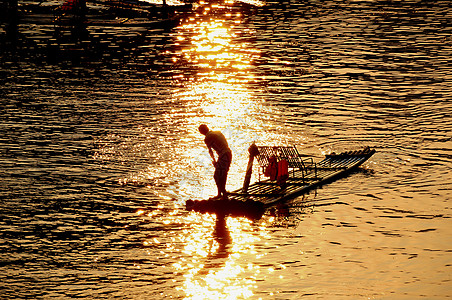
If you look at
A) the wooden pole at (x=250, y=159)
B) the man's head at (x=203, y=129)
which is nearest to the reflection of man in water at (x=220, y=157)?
the man's head at (x=203, y=129)

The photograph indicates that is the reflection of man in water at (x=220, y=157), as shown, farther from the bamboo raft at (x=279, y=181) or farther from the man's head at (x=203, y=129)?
the bamboo raft at (x=279, y=181)

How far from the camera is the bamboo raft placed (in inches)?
995

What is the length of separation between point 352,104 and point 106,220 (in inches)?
813

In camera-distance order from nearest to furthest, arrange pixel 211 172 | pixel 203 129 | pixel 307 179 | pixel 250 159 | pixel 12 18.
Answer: pixel 203 129 < pixel 250 159 < pixel 307 179 < pixel 211 172 < pixel 12 18

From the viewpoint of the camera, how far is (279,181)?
2791cm

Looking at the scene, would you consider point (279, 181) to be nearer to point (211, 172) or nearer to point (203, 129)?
point (211, 172)

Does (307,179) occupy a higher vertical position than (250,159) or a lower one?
lower

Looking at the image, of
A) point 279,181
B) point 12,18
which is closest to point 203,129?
point 279,181

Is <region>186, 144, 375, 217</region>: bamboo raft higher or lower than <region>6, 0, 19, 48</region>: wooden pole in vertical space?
lower

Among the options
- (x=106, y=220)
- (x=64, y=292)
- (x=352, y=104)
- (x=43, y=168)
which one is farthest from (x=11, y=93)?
(x=64, y=292)

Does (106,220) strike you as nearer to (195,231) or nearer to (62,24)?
(195,231)

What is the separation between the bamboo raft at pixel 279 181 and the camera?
25.3m

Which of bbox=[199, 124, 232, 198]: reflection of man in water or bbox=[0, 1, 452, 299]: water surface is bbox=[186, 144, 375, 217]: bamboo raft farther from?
bbox=[199, 124, 232, 198]: reflection of man in water

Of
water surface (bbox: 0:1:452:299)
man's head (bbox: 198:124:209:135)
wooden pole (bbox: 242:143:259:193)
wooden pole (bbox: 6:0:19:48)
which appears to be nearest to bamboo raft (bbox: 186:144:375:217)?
wooden pole (bbox: 242:143:259:193)
